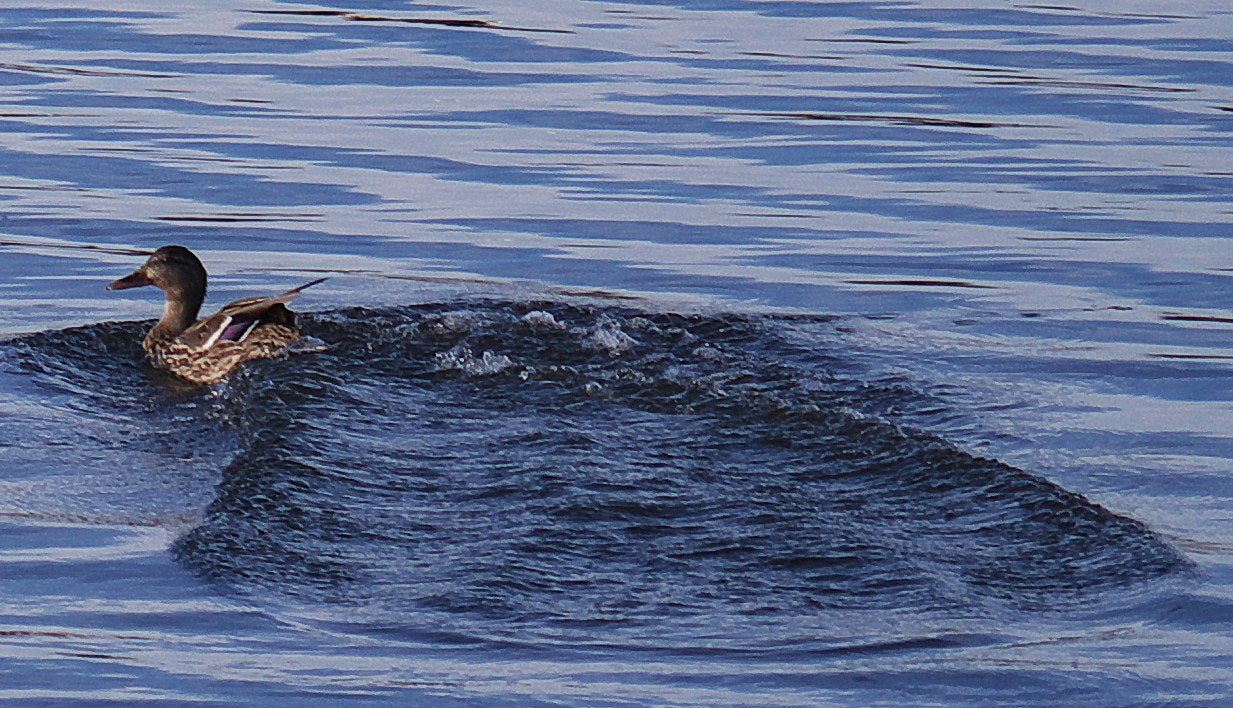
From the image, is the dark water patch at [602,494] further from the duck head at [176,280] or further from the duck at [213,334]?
the duck head at [176,280]

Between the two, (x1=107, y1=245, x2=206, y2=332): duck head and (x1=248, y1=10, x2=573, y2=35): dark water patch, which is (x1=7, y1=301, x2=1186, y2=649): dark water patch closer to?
(x1=107, y1=245, x2=206, y2=332): duck head

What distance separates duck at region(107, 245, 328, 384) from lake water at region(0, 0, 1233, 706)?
20 centimetres

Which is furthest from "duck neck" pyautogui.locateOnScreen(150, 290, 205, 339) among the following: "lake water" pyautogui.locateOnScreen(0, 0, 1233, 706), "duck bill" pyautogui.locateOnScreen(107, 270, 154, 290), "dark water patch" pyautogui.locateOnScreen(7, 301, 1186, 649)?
"dark water patch" pyautogui.locateOnScreen(7, 301, 1186, 649)

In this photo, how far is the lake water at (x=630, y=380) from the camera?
18.7 feet

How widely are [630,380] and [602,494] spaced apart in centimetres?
167

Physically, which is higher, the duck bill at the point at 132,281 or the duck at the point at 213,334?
the duck bill at the point at 132,281

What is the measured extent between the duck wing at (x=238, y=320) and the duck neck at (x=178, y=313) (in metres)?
0.29

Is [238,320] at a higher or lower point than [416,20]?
lower

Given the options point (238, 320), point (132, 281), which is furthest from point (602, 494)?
point (132, 281)

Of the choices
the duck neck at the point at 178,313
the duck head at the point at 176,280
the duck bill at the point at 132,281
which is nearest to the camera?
the duck neck at the point at 178,313

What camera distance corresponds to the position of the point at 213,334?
375 inches

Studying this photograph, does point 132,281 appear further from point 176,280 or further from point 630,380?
point 630,380

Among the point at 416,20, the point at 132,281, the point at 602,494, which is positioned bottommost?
the point at 602,494

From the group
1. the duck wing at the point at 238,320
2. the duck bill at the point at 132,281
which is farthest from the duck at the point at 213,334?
the duck bill at the point at 132,281
